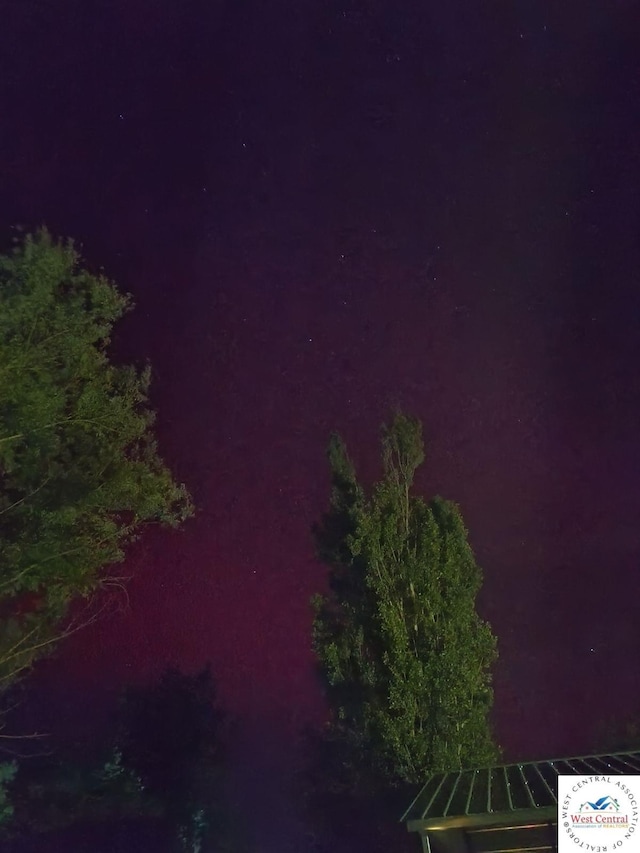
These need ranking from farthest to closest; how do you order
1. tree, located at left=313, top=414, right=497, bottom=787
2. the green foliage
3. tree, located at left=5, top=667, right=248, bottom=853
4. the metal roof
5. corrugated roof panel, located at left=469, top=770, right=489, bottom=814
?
tree, located at left=5, top=667, right=248, bottom=853, the green foliage, tree, located at left=313, top=414, right=497, bottom=787, corrugated roof panel, located at left=469, top=770, right=489, bottom=814, the metal roof

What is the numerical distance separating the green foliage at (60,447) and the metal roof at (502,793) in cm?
321

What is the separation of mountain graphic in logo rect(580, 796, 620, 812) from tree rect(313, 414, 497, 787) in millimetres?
2027

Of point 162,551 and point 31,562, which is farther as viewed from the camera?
point 162,551

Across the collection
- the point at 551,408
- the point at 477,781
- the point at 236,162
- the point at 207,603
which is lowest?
the point at 477,781

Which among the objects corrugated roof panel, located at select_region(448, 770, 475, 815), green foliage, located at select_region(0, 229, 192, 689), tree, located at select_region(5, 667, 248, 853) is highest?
green foliage, located at select_region(0, 229, 192, 689)

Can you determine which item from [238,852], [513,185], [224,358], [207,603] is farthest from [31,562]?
[513,185]

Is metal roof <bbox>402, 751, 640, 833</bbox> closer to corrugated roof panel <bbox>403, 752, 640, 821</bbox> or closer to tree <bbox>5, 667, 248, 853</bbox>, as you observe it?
corrugated roof panel <bbox>403, 752, 640, 821</bbox>

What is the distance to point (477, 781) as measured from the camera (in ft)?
A: 15.4

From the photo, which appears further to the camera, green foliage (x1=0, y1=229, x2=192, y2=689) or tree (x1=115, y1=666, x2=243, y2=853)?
tree (x1=115, y1=666, x2=243, y2=853)

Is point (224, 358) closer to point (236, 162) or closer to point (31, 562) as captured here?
point (236, 162)

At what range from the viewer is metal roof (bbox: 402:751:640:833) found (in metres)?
3.62

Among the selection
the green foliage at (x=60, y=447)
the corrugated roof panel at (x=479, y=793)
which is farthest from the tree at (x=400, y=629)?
the green foliage at (x=60, y=447)

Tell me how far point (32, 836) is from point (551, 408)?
19.2ft

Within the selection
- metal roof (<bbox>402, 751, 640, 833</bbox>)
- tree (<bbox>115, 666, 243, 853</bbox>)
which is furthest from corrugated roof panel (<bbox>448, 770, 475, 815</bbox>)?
tree (<bbox>115, 666, 243, 853</bbox>)
